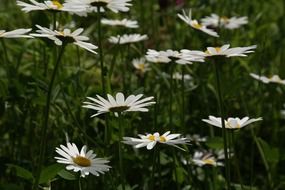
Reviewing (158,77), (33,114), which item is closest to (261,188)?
(158,77)

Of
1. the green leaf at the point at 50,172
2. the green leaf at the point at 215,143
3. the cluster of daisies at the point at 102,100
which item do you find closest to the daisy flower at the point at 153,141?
the cluster of daisies at the point at 102,100

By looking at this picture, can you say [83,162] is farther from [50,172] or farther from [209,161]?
[209,161]

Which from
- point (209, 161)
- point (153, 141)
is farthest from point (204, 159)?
point (153, 141)

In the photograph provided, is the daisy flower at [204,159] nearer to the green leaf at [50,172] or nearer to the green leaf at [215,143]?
the green leaf at [215,143]

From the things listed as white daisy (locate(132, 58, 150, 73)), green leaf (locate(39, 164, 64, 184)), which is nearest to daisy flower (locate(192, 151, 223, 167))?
white daisy (locate(132, 58, 150, 73))

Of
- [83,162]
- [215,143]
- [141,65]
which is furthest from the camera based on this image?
[141,65]

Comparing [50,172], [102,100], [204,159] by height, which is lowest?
[204,159]
